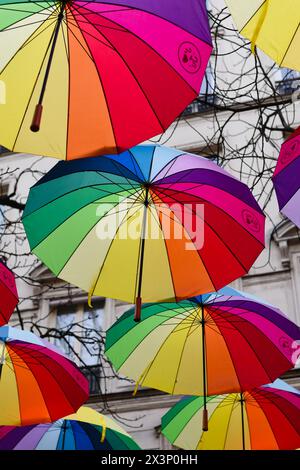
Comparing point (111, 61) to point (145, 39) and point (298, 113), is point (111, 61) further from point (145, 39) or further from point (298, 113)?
point (298, 113)

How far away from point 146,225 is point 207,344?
1.62 m

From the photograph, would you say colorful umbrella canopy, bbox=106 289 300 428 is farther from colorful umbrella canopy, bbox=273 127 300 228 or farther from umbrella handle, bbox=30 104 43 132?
umbrella handle, bbox=30 104 43 132

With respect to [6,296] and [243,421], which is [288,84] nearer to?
[243,421]

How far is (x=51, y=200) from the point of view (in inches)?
223

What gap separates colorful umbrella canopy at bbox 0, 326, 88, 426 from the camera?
685cm

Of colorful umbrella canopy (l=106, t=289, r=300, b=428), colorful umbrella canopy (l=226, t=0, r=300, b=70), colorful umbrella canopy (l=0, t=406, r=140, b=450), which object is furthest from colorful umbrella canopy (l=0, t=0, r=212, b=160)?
colorful umbrella canopy (l=0, t=406, r=140, b=450)

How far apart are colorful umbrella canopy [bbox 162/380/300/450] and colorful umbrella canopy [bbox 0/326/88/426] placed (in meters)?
1.48

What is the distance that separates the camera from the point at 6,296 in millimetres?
6215

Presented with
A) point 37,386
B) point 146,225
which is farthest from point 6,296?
point 146,225
